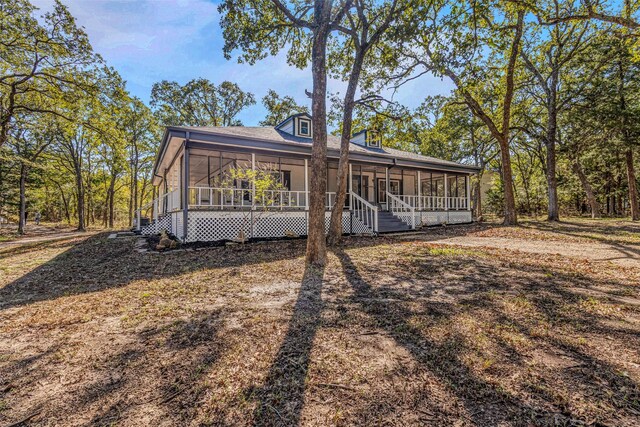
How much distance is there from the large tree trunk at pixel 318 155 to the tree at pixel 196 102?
21568 millimetres

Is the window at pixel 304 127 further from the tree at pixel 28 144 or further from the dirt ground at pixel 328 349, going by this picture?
the tree at pixel 28 144

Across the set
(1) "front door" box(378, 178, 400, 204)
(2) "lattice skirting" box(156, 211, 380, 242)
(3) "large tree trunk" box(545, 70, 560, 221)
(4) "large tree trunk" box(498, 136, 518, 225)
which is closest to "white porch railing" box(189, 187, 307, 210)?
(2) "lattice skirting" box(156, 211, 380, 242)

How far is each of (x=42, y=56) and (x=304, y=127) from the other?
35.1 ft

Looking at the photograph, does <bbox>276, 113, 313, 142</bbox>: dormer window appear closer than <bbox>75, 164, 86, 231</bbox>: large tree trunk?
Yes

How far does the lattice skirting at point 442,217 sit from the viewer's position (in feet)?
49.2

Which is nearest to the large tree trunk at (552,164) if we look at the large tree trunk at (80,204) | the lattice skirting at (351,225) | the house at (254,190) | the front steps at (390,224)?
the house at (254,190)

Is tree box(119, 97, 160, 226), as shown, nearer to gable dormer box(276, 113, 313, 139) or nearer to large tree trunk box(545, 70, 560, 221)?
gable dormer box(276, 113, 313, 139)

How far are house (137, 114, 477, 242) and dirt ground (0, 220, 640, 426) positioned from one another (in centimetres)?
479

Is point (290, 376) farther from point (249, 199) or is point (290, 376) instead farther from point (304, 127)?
point (304, 127)

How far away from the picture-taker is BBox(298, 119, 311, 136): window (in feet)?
47.6

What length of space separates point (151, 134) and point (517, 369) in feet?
94.1

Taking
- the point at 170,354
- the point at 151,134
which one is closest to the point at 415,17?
the point at 170,354

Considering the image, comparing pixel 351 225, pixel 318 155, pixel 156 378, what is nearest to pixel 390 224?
pixel 351 225

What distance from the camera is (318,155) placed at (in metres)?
6.04
